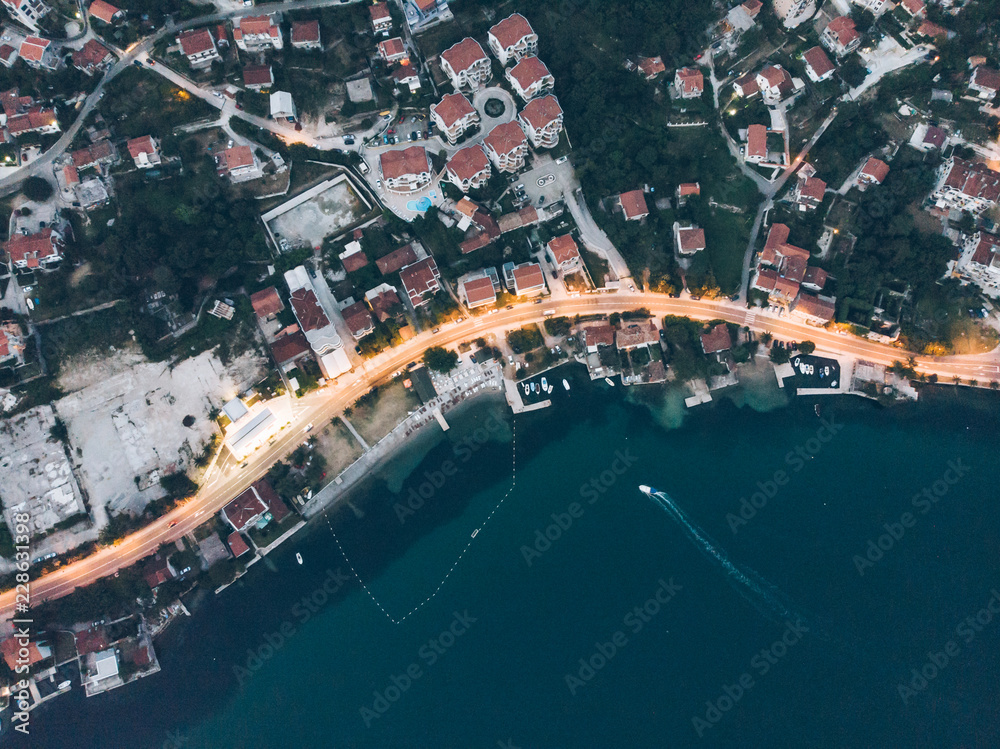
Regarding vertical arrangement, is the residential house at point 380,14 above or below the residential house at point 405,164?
above

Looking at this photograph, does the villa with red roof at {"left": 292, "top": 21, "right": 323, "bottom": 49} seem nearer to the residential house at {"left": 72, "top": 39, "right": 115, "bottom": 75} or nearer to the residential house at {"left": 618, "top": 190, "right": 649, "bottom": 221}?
the residential house at {"left": 72, "top": 39, "right": 115, "bottom": 75}

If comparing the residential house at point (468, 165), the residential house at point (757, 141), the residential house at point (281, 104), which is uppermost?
the residential house at point (281, 104)

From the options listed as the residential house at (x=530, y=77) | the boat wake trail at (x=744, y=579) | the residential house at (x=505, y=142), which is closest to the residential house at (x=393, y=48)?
the residential house at (x=530, y=77)

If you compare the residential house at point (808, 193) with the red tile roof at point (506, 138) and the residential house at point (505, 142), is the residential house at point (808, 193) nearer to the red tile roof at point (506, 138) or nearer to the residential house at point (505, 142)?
the residential house at point (505, 142)

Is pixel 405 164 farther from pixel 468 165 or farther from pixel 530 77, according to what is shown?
pixel 530 77

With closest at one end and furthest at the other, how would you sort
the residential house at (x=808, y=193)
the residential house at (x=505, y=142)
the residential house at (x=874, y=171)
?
the residential house at (x=505, y=142) → the residential house at (x=874, y=171) → the residential house at (x=808, y=193)

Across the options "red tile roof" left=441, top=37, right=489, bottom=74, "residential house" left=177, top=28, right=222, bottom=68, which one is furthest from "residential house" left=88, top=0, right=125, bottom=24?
"red tile roof" left=441, top=37, right=489, bottom=74

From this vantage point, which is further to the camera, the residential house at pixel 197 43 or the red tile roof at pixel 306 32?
the red tile roof at pixel 306 32

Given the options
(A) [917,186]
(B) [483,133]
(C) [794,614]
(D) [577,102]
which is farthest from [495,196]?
(C) [794,614]

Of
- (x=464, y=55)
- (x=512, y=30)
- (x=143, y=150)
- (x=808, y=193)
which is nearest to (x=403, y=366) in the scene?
(x=464, y=55)
